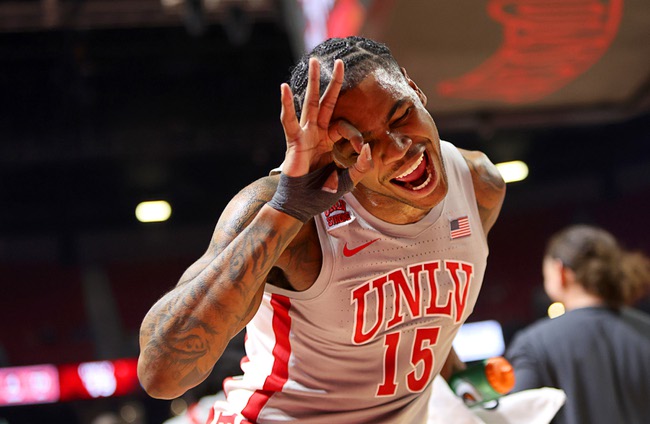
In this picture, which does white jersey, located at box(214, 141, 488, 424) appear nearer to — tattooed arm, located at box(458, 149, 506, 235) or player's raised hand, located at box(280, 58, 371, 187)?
tattooed arm, located at box(458, 149, 506, 235)

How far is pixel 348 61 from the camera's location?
1774 millimetres

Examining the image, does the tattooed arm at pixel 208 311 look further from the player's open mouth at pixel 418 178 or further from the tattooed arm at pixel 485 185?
the tattooed arm at pixel 485 185

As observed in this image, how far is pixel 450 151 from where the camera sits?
211 cm

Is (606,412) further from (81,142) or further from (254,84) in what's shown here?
(81,142)

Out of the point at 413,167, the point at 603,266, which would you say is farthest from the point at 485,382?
the point at 603,266

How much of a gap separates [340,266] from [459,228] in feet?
1.14

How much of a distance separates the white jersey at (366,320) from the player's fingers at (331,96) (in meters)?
0.32

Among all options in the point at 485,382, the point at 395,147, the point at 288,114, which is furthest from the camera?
the point at 485,382

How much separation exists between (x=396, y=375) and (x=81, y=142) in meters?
9.31

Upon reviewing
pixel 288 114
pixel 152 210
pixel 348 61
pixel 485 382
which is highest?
pixel 152 210

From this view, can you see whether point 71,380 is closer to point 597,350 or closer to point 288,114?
point 597,350

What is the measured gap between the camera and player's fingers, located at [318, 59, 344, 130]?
63.6 inches

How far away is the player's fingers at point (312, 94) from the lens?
1604 millimetres

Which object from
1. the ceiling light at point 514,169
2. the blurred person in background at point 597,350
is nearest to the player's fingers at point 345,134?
the blurred person in background at point 597,350
